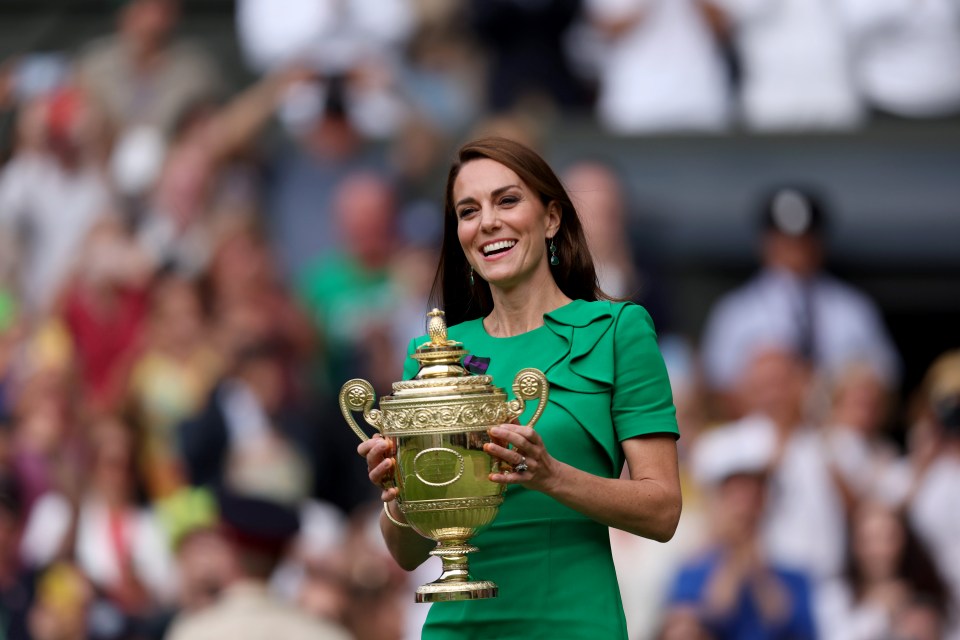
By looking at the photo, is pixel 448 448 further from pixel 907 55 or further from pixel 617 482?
pixel 907 55

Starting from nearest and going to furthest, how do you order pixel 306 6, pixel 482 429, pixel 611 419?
pixel 482 429
pixel 611 419
pixel 306 6

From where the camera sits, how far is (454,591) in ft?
9.57

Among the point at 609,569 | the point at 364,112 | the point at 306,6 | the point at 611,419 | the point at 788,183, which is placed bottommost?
the point at 609,569

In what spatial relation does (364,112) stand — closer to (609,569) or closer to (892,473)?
(892,473)

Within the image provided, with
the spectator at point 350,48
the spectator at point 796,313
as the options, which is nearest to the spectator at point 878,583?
the spectator at point 796,313

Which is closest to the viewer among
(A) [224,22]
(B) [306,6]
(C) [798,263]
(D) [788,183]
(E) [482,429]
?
(E) [482,429]

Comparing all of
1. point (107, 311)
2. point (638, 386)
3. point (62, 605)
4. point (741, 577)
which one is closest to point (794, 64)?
point (741, 577)

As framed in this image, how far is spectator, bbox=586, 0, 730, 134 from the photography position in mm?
9383

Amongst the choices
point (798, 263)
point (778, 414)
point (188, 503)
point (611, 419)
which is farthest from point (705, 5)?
point (611, 419)

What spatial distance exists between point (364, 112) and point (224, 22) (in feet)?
4.71

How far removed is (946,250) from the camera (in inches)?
368

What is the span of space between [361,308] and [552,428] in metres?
5.81

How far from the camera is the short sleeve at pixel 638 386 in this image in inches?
120

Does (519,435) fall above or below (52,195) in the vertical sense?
below
